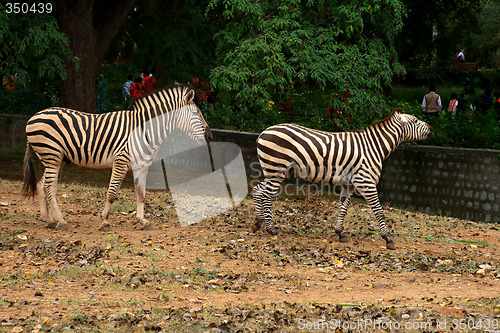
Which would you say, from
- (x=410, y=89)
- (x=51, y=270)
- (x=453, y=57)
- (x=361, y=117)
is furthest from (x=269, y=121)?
(x=453, y=57)

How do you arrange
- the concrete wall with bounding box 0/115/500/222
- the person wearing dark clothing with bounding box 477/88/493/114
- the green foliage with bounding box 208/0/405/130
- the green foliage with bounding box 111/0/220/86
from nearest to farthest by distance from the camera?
the concrete wall with bounding box 0/115/500/222 < the green foliage with bounding box 208/0/405/130 < the person wearing dark clothing with bounding box 477/88/493/114 < the green foliage with bounding box 111/0/220/86

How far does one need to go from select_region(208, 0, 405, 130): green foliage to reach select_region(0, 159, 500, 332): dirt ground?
3326 millimetres

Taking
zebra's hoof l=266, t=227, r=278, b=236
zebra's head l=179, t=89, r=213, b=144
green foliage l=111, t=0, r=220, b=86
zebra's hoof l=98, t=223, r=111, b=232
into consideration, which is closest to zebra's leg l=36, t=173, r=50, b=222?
zebra's hoof l=98, t=223, r=111, b=232

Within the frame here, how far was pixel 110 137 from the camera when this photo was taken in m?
11.4

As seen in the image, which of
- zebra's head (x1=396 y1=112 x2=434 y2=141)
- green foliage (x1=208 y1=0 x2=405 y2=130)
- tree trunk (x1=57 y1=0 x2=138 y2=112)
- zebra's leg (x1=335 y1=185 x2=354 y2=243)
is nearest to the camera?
zebra's leg (x1=335 y1=185 x2=354 y2=243)

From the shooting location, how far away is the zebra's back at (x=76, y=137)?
1124 centimetres

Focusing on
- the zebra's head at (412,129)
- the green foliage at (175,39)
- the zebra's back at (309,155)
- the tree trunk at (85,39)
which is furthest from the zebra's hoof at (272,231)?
the green foliage at (175,39)

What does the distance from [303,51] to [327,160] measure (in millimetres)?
5272

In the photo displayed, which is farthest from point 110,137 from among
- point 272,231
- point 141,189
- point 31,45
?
point 31,45

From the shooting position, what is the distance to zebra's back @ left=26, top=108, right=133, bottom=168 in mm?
11242

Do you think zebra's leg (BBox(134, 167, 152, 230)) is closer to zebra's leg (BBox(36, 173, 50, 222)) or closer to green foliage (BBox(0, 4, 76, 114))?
zebra's leg (BBox(36, 173, 50, 222))

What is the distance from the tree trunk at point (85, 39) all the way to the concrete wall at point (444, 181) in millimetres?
8749

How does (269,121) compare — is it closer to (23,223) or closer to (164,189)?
(164,189)

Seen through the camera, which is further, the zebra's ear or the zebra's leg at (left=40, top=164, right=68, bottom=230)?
the zebra's ear
